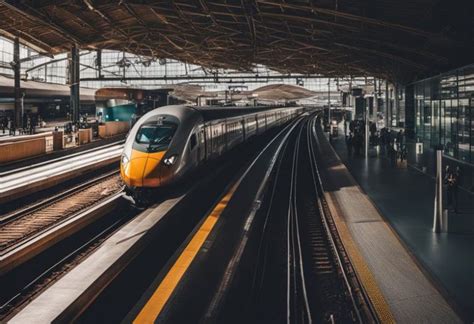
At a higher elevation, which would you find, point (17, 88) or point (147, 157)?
point (17, 88)

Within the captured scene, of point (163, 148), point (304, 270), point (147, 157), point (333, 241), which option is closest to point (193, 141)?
point (163, 148)

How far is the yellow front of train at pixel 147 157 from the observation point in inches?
592

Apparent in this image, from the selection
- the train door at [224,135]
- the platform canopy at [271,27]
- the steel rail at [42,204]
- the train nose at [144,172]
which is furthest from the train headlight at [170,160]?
the platform canopy at [271,27]

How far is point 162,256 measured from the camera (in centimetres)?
1178

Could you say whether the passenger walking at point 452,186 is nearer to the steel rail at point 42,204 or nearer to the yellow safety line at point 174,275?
the yellow safety line at point 174,275

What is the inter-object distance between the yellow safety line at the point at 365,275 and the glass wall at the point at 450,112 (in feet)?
36.0

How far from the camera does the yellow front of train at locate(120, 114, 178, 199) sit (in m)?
15.0

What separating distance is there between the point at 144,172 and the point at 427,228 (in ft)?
25.7

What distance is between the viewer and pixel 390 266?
9742mm

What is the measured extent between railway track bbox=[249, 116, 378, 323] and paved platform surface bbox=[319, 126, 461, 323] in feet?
1.32

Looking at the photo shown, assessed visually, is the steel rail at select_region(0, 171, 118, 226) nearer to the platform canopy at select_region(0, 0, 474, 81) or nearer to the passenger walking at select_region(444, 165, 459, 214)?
the passenger walking at select_region(444, 165, 459, 214)

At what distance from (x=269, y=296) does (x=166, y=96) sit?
3723cm

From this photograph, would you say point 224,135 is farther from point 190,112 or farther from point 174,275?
point 174,275

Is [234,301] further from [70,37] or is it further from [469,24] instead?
[70,37]
